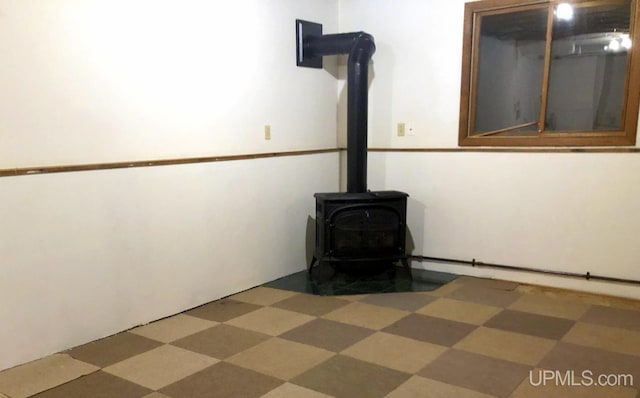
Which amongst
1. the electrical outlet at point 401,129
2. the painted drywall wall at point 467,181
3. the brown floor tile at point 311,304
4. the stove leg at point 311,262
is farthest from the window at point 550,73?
the brown floor tile at point 311,304

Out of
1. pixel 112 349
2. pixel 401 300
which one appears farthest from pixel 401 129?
pixel 112 349

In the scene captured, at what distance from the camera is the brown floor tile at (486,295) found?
3.32 metres

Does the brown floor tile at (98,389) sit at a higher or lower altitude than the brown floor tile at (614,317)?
lower

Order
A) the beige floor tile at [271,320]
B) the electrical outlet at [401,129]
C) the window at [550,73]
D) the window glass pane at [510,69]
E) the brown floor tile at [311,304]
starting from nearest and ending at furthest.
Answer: the beige floor tile at [271,320], the brown floor tile at [311,304], the window at [550,73], the window glass pane at [510,69], the electrical outlet at [401,129]

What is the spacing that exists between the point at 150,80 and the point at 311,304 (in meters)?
1.71

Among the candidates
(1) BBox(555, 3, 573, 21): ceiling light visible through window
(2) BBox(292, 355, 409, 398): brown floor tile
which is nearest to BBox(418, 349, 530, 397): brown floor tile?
(2) BBox(292, 355, 409, 398): brown floor tile

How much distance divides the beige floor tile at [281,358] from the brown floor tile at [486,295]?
1285 mm

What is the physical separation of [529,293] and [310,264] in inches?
65.8

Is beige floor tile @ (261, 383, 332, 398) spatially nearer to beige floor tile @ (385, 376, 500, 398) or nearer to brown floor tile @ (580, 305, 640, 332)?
beige floor tile @ (385, 376, 500, 398)

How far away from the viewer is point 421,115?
4000mm

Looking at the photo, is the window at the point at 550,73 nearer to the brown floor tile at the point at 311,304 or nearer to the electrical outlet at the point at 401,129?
the electrical outlet at the point at 401,129

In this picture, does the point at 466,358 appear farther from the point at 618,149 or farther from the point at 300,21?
the point at 300,21

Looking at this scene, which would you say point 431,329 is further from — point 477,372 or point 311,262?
point 311,262

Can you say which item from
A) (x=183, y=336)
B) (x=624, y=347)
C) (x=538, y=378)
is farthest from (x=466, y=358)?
(x=183, y=336)
